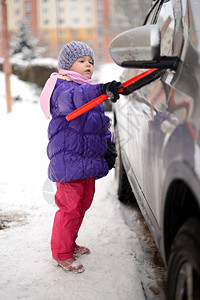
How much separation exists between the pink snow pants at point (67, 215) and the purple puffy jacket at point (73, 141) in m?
0.09

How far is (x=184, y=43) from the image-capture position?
5.25 ft

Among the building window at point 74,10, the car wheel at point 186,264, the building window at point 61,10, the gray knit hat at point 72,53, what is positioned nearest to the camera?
the car wheel at point 186,264

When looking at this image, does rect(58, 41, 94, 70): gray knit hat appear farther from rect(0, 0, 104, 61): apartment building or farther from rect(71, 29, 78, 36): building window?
rect(71, 29, 78, 36): building window

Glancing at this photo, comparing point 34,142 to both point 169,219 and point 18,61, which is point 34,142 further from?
point 18,61

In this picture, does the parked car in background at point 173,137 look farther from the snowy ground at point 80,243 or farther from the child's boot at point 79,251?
the child's boot at point 79,251

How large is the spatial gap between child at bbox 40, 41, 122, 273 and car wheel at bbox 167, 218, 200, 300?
3.39ft

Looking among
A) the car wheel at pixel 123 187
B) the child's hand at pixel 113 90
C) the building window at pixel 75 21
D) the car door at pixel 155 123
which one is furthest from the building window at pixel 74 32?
the child's hand at pixel 113 90

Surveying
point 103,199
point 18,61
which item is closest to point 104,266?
point 103,199

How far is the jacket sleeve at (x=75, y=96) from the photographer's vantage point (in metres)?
2.06

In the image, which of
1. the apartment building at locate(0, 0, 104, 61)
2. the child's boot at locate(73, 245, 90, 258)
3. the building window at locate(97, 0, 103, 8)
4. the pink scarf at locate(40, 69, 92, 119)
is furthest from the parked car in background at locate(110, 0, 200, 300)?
the building window at locate(97, 0, 103, 8)

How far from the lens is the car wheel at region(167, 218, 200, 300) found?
1222 mm

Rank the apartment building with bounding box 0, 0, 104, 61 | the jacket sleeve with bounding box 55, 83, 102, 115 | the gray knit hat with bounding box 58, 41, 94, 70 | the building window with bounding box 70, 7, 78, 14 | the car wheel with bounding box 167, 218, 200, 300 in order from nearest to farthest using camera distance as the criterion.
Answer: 1. the car wheel with bounding box 167, 218, 200, 300
2. the jacket sleeve with bounding box 55, 83, 102, 115
3. the gray knit hat with bounding box 58, 41, 94, 70
4. the apartment building with bounding box 0, 0, 104, 61
5. the building window with bounding box 70, 7, 78, 14

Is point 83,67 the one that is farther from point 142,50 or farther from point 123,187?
point 123,187

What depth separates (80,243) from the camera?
2.85m
